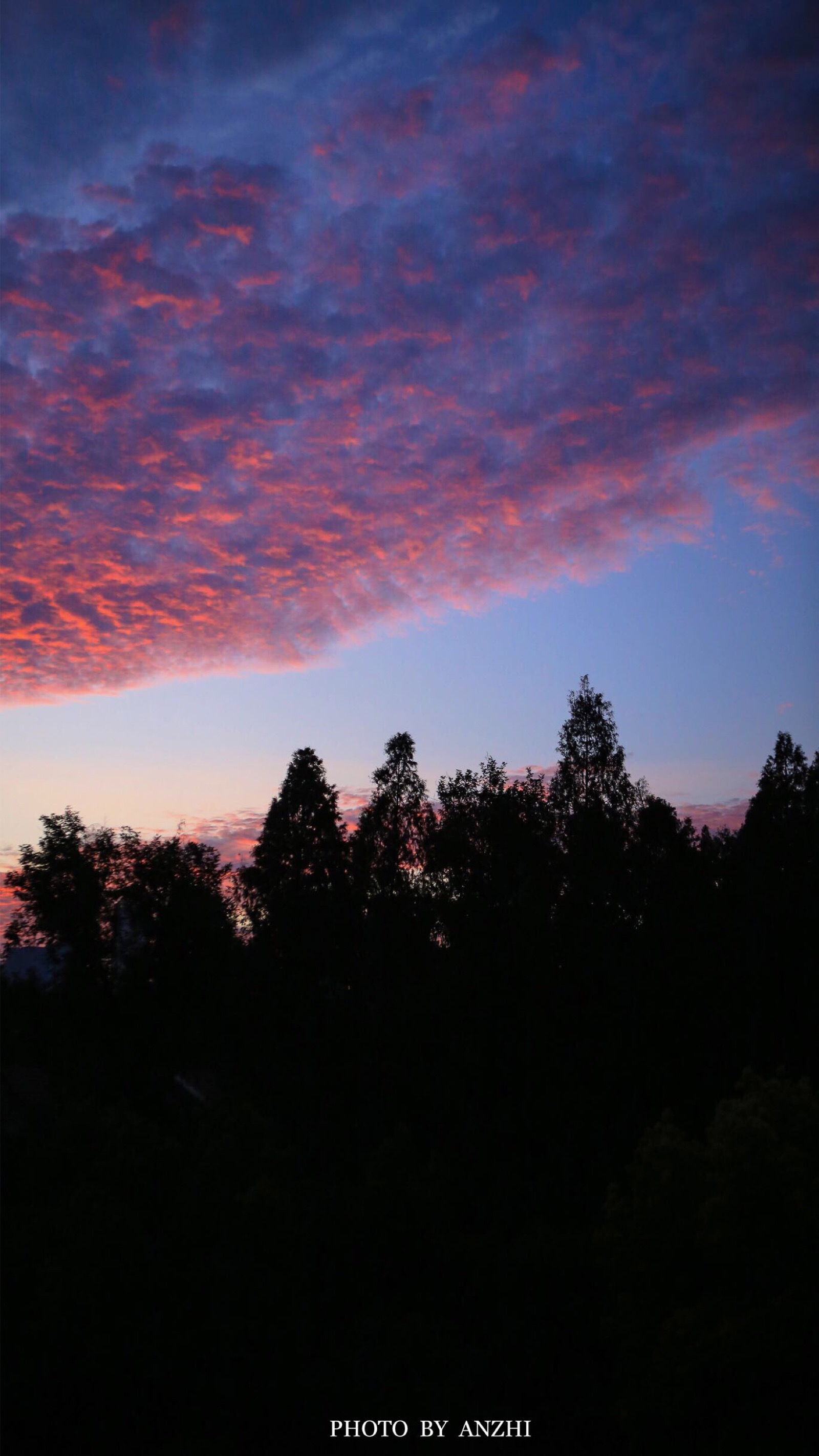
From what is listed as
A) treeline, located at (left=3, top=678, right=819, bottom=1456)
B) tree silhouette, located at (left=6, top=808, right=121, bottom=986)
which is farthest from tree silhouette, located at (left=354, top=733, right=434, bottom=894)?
tree silhouette, located at (left=6, top=808, right=121, bottom=986)

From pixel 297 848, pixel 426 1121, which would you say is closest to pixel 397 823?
pixel 297 848

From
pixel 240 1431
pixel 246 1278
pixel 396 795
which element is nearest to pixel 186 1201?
pixel 246 1278

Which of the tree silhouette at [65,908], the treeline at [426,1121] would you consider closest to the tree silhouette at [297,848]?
the treeline at [426,1121]

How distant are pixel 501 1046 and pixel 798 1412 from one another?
2345 centimetres

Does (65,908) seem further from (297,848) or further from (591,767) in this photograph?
(591,767)

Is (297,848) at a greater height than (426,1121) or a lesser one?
greater

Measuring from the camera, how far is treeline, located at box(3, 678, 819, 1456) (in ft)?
63.4

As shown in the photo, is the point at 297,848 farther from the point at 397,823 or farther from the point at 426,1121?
the point at 426,1121

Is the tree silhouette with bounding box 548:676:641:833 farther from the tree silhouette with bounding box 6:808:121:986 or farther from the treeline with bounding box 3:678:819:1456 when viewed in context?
the tree silhouette with bounding box 6:808:121:986

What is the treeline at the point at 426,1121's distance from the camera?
19.3 metres

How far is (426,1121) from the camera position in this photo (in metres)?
37.7

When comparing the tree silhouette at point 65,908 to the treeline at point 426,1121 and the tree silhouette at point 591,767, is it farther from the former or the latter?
the tree silhouette at point 591,767

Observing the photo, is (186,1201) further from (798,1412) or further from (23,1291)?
(798,1412)

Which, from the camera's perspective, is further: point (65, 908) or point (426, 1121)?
point (65, 908)
